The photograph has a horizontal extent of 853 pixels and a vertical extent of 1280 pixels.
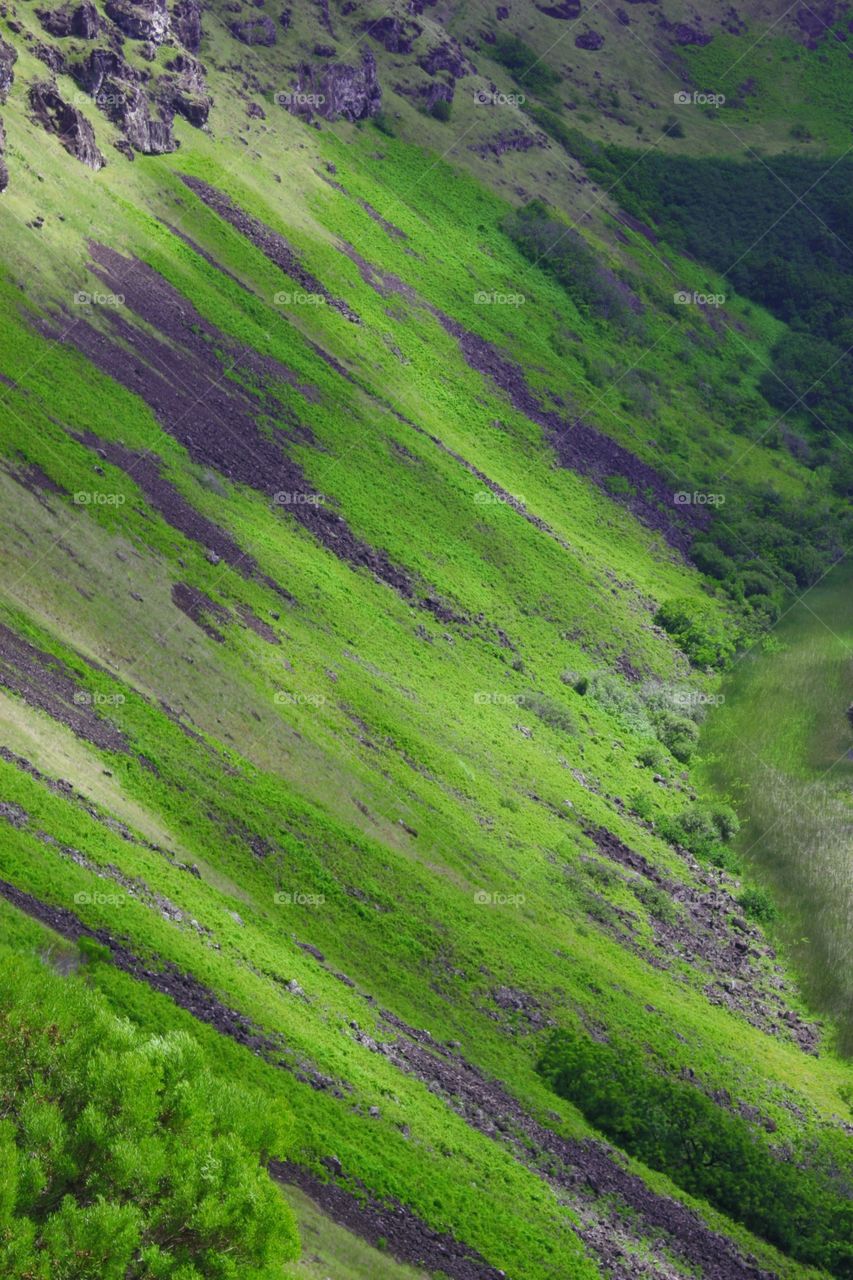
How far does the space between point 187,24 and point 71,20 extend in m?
19.2

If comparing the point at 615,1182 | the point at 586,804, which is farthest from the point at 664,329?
the point at 615,1182

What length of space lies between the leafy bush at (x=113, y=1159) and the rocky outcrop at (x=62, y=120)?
76080 mm

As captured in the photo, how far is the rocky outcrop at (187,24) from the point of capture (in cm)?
11771

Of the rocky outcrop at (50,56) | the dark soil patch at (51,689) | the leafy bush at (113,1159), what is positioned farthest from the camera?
the rocky outcrop at (50,56)

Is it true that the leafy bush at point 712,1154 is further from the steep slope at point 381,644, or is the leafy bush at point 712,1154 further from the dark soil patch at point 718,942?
the dark soil patch at point 718,942

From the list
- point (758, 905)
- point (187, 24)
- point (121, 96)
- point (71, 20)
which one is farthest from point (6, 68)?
point (758, 905)

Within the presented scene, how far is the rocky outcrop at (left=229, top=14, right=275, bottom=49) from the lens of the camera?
422ft

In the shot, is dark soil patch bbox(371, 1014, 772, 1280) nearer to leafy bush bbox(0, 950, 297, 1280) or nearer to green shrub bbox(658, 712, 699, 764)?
leafy bush bbox(0, 950, 297, 1280)

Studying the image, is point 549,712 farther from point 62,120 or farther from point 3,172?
point 62,120

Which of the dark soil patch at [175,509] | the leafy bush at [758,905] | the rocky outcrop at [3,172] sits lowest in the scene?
the leafy bush at [758,905]

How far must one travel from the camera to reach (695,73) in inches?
7781

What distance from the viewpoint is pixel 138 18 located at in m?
110

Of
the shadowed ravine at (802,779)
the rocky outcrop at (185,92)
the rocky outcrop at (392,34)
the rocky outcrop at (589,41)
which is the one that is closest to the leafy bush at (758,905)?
the shadowed ravine at (802,779)

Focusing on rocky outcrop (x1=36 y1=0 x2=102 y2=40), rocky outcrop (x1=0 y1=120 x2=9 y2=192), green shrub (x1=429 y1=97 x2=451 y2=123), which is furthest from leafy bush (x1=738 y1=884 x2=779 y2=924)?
green shrub (x1=429 y1=97 x2=451 y2=123)
